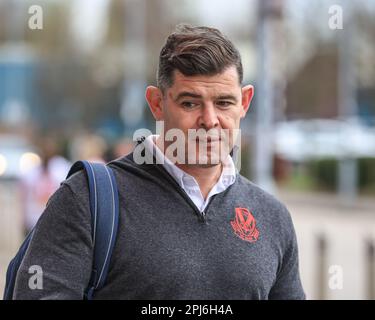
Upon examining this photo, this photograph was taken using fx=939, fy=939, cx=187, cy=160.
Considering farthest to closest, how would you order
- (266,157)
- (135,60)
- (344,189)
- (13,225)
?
(135,60) → (344,189) → (13,225) → (266,157)

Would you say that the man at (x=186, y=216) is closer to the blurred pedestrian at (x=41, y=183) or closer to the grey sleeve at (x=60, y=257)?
the grey sleeve at (x=60, y=257)

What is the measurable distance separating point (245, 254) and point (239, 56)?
0.62m

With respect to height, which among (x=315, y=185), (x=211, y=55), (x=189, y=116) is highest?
(x=211, y=55)

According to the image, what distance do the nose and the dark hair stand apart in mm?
105

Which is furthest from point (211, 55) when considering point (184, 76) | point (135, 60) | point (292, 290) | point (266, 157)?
point (135, 60)

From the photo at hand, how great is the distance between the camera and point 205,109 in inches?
112

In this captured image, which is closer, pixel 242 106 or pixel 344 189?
pixel 242 106

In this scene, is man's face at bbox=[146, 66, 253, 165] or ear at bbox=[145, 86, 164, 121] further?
ear at bbox=[145, 86, 164, 121]

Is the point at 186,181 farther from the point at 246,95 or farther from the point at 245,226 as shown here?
the point at 246,95

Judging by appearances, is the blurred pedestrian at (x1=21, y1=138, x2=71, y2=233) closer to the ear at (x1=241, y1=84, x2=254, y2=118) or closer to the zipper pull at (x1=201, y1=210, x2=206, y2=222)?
the ear at (x1=241, y1=84, x2=254, y2=118)

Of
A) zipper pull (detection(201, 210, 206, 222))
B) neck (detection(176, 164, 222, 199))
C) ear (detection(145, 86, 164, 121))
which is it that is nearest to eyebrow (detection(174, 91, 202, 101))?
ear (detection(145, 86, 164, 121))

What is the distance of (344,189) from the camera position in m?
25.9

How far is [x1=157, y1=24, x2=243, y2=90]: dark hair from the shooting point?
283 centimetres
